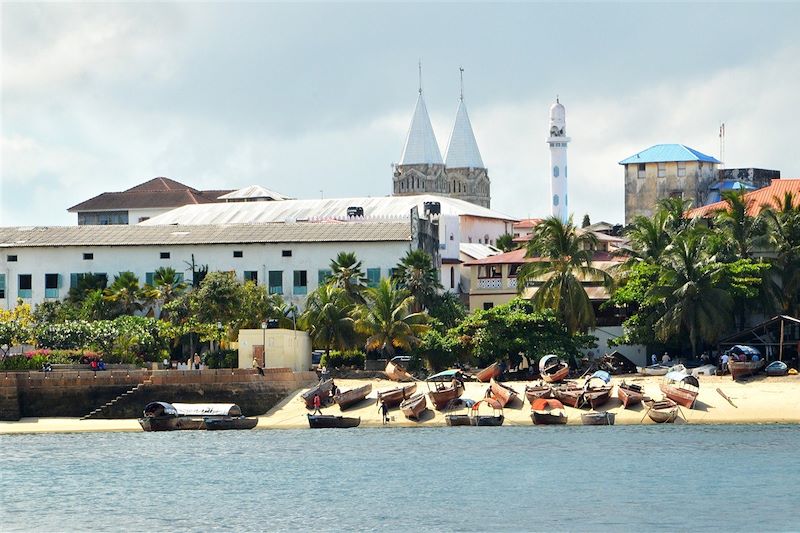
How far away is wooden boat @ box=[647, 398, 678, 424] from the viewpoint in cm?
6631

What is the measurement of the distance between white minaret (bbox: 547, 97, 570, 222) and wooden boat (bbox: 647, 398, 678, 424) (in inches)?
3498

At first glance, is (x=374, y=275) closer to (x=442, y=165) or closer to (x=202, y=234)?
(x=202, y=234)

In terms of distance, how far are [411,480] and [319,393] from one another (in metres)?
16.7

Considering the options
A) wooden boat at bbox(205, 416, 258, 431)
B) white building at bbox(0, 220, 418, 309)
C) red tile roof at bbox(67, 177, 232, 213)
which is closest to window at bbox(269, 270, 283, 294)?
white building at bbox(0, 220, 418, 309)

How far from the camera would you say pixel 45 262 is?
9175 centimetres

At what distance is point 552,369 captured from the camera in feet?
241

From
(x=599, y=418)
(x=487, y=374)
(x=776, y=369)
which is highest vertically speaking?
(x=776, y=369)

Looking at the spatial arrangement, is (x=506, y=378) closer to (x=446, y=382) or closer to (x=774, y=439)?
(x=446, y=382)

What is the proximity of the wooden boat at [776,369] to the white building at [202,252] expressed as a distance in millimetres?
21535

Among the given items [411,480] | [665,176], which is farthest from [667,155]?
[411,480]

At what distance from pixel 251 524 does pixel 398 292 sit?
33109 millimetres

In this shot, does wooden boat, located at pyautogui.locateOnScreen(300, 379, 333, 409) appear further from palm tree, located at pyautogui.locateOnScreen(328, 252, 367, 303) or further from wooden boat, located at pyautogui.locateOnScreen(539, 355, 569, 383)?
palm tree, located at pyautogui.locateOnScreen(328, 252, 367, 303)

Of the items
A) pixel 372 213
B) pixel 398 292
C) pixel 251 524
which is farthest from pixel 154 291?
pixel 251 524

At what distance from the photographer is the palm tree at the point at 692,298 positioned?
7581cm
